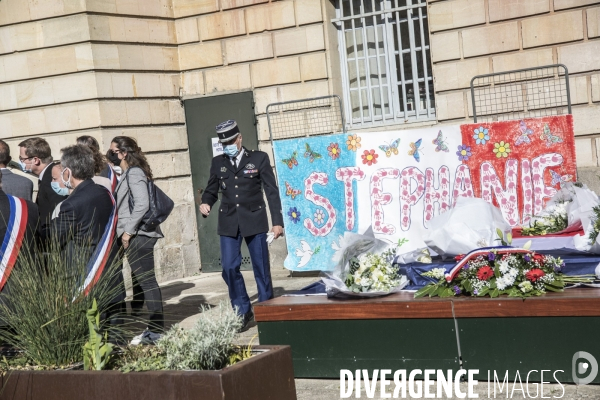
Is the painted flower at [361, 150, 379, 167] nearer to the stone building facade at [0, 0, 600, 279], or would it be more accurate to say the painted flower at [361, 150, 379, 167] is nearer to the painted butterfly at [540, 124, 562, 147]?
the painted butterfly at [540, 124, 562, 147]

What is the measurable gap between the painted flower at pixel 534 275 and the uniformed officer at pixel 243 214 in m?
2.98

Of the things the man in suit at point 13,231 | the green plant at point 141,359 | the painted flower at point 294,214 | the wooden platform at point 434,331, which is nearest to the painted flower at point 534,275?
the wooden platform at point 434,331

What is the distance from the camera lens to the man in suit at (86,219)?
6277mm

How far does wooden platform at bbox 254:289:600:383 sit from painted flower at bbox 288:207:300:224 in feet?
11.1

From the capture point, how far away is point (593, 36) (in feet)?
33.8

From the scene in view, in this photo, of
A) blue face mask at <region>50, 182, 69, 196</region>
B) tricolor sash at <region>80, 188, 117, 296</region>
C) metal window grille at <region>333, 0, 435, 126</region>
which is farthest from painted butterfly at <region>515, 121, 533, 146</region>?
blue face mask at <region>50, 182, 69, 196</region>

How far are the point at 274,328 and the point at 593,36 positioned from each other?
5961 mm

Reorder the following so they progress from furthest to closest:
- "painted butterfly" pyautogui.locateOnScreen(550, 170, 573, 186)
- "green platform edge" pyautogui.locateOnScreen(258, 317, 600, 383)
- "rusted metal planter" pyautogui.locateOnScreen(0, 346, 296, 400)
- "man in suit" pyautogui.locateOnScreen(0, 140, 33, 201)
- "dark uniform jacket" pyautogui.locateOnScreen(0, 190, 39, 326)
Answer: "painted butterfly" pyautogui.locateOnScreen(550, 170, 573, 186) < "man in suit" pyautogui.locateOnScreen(0, 140, 33, 201) < "dark uniform jacket" pyautogui.locateOnScreen(0, 190, 39, 326) < "green platform edge" pyautogui.locateOnScreen(258, 317, 600, 383) < "rusted metal planter" pyautogui.locateOnScreen(0, 346, 296, 400)

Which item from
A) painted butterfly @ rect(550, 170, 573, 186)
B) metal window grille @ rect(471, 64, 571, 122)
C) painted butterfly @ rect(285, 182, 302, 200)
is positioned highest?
metal window grille @ rect(471, 64, 571, 122)

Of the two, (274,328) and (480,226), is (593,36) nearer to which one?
(480,226)

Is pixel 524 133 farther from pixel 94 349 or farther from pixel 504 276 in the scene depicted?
pixel 94 349

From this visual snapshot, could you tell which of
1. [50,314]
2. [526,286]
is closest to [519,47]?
[526,286]

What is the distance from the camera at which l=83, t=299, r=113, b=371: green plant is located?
4.54m

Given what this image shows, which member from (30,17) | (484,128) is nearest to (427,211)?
(484,128)
